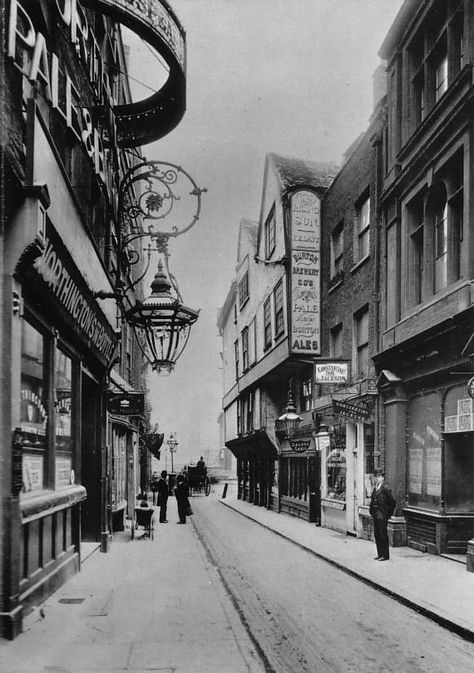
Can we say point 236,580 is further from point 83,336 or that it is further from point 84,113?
point 84,113

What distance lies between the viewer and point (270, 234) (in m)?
27.2

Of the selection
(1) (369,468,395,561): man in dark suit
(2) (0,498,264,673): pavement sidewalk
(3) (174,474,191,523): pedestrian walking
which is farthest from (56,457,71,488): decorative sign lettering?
(3) (174,474,191,523): pedestrian walking

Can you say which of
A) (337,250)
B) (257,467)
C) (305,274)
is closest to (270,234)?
(305,274)

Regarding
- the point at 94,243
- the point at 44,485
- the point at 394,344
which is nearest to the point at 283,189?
the point at 394,344

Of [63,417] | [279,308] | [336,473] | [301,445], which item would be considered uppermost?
[279,308]

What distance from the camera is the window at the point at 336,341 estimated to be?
805 inches

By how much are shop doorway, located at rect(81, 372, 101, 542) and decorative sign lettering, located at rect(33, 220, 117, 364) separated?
0.86m

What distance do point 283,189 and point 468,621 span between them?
60.4 ft

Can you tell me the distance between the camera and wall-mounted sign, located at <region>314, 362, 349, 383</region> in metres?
18.0

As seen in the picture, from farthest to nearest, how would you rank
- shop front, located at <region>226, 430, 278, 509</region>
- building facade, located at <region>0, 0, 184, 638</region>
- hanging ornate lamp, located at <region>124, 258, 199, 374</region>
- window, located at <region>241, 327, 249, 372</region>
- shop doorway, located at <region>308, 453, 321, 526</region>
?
window, located at <region>241, 327, 249, 372</region> < shop front, located at <region>226, 430, 278, 509</region> < shop doorway, located at <region>308, 453, 321, 526</region> < hanging ornate lamp, located at <region>124, 258, 199, 374</region> < building facade, located at <region>0, 0, 184, 638</region>

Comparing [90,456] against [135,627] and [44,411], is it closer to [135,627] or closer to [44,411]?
[44,411]

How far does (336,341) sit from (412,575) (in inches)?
404

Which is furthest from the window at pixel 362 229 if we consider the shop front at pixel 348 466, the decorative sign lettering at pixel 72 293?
the decorative sign lettering at pixel 72 293

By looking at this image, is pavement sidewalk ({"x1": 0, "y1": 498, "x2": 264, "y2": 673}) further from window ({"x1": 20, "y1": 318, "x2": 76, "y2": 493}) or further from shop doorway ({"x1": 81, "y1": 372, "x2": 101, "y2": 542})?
shop doorway ({"x1": 81, "y1": 372, "x2": 101, "y2": 542})
